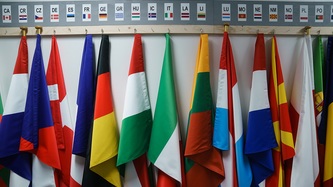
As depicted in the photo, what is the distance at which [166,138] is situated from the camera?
105cm

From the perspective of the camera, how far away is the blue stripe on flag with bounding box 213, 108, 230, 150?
1.05 metres

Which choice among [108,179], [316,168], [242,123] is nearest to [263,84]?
[242,123]

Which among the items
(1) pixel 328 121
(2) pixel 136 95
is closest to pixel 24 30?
(2) pixel 136 95

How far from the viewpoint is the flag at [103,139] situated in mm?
1031

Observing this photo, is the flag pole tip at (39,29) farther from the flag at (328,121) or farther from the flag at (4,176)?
the flag at (328,121)

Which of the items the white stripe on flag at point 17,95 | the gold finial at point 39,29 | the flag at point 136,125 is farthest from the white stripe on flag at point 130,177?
the gold finial at point 39,29

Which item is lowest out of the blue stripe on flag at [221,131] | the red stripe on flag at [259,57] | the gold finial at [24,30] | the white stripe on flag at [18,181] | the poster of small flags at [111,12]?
the white stripe on flag at [18,181]

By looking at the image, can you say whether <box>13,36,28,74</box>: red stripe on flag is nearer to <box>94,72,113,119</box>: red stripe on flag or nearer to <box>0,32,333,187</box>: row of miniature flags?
<box>0,32,333,187</box>: row of miniature flags

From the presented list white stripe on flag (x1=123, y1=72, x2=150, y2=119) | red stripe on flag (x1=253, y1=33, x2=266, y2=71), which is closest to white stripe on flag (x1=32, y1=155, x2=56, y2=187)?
white stripe on flag (x1=123, y1=72, x2=150, y2=119)

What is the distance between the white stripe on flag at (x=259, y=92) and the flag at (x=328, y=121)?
13.9 inches

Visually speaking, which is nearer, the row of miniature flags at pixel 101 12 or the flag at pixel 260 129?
the flag at pixel 260 129

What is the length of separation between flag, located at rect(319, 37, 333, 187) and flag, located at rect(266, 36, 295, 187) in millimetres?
210

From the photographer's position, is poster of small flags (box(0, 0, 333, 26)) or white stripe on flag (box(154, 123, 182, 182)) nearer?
white stripe on flag (box(154, 123, 182, 182))

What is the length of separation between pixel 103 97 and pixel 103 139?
0.70 feet
